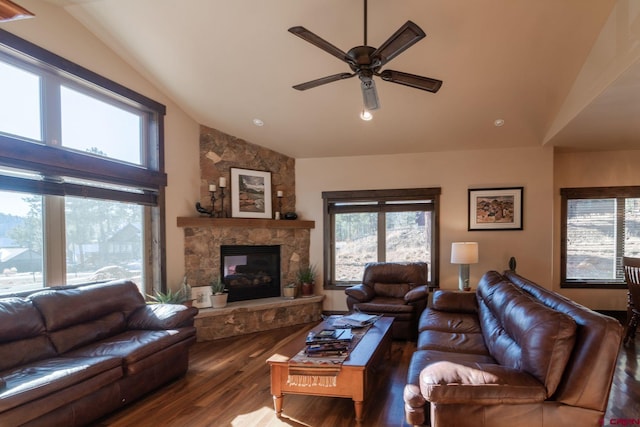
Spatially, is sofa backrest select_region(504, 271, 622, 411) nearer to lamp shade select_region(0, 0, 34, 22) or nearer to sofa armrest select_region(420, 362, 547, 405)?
sofa armrest select_region(420, 362, 547, 405)

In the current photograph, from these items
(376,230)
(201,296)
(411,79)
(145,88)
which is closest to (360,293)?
(376,230)

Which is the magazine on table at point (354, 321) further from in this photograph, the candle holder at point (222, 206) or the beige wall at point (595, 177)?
the beige wall at point (595, 177)

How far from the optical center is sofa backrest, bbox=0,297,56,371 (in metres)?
2.46

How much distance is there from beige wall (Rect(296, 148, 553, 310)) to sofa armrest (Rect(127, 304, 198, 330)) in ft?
9.15

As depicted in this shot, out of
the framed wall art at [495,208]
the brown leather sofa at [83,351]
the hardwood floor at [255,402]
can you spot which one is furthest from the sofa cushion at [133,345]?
the framed wall art at [495,208]

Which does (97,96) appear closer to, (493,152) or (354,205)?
(354,205)

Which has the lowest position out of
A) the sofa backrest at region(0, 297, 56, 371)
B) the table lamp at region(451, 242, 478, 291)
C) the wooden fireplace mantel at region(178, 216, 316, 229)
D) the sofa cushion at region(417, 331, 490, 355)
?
the sofa cushion at region(417, 331, 490, 355)

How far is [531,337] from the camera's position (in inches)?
74.9

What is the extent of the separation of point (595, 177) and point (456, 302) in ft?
11.5

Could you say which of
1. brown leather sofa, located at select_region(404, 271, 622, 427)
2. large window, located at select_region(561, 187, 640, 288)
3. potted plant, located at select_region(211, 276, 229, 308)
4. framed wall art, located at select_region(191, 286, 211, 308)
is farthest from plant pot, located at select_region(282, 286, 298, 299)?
large window, located at select_region(561, 187, 640, 288)

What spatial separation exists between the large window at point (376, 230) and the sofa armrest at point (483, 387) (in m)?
3.66

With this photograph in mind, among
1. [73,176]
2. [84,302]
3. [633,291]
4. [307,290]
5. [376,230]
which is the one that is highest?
[73,176]

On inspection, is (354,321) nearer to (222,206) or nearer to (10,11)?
(222,206)

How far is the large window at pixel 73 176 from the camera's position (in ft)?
9.69
